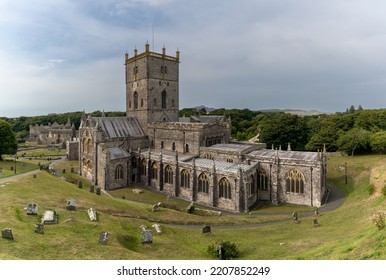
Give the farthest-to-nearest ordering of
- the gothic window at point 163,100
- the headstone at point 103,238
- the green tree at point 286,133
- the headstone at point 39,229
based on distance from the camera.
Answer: the green tree at point 286,133 → the gothic window at point 163,100 → the headstone at point 39,229 → the headstone at point 103,238

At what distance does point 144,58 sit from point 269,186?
103 ft

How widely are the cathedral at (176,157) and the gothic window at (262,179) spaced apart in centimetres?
13

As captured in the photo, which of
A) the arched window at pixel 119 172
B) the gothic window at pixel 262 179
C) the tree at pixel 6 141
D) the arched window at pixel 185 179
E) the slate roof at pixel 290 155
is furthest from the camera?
the tree at pixel 6 141

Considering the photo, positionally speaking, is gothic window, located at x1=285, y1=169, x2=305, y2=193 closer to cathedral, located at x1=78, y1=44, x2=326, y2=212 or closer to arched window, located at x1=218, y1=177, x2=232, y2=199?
cathedral, located at x1=78, y1=44, x2=326, y2=212

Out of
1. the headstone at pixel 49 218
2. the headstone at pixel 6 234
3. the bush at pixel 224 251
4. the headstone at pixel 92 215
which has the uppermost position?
the headstone at pixel 6 234

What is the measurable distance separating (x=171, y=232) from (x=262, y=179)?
17.9m

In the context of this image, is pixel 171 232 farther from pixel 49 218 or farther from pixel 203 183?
pixel 203 183

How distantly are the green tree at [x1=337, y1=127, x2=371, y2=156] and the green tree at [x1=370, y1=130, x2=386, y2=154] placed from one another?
1.09 meters

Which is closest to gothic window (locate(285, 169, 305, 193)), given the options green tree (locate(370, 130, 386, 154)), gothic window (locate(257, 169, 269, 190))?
gothic window (locate(257, 169, 269, 190))

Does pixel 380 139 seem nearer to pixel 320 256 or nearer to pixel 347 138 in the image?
pixel 347 138

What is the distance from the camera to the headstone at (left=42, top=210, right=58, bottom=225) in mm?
19219

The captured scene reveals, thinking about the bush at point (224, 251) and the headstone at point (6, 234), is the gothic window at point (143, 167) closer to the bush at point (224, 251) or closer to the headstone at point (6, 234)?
the bush at point (224, 251)

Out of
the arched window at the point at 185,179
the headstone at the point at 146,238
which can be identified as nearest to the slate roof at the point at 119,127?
the arched window at the point at 185,179

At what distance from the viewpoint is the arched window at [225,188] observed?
33.3m
